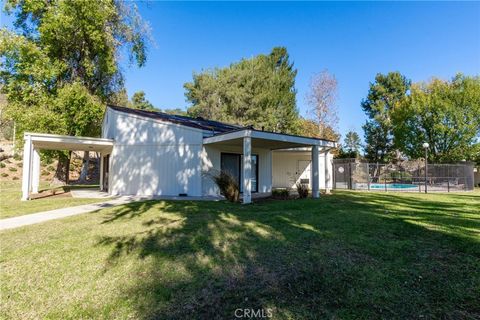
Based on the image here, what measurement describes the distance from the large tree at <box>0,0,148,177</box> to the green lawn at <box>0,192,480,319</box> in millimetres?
14366

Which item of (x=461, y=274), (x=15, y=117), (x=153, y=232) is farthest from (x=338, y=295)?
(x=15, y=117)

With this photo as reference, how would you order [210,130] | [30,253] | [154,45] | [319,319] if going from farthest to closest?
[154,45] < [210,130] < [30,253] < [319,319]

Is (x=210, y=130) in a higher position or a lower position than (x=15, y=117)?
lower

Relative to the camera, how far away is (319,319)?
2.43 metres

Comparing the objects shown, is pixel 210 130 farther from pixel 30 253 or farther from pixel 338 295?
pixel 338 295

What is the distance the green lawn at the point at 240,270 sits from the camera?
2648mm

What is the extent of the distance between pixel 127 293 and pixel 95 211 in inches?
211

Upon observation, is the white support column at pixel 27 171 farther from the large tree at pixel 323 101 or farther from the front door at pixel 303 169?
the large tree at pixel 323 101

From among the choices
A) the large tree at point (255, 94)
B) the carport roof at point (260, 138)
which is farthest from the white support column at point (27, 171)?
the large tree at point (255, 94)

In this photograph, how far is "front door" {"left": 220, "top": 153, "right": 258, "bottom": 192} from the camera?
12.4m

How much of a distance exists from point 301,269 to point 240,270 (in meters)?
0.80

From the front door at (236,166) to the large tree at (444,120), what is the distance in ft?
59.2

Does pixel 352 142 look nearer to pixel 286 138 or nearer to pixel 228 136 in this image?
pixel 286 138

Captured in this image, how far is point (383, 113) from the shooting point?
30.8 meters
